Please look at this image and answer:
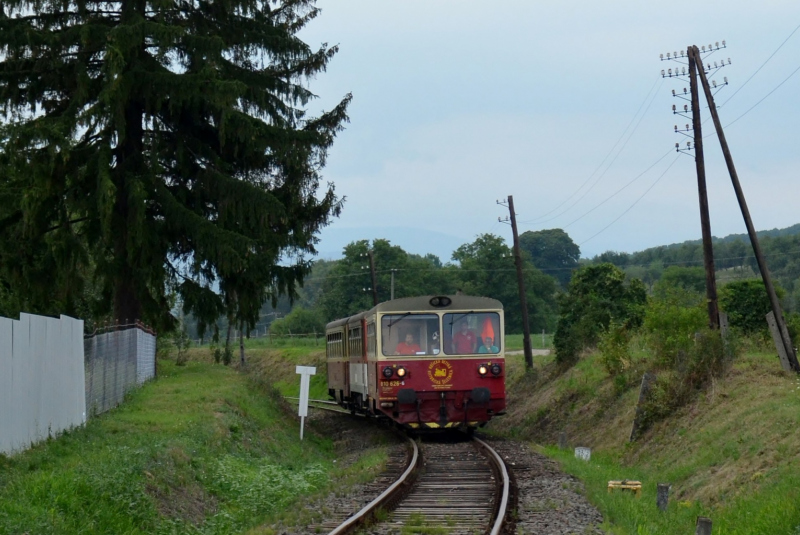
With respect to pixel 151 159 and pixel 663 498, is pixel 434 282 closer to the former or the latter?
pixel 151 159

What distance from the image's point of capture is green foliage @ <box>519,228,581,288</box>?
353 ft

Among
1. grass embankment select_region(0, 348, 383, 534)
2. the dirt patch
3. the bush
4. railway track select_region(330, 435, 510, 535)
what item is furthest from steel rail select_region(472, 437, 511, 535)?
the bush

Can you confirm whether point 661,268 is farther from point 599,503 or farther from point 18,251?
point 599,503

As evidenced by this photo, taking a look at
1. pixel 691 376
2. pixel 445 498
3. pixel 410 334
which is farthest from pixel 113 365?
pixel 691 376

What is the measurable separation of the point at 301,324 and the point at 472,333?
6722 centimetres

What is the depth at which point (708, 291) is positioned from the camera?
21.2m

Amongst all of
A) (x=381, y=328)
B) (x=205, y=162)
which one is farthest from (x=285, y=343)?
(x=381, y=328)

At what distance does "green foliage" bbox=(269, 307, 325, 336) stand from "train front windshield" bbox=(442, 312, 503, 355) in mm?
63644

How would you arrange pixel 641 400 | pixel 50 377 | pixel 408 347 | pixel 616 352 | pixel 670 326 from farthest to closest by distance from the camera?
1. pixel 616 352
2. pixel 670 326
3. pixel 641 400
4. pixel 408 347
5. pixel 50 377

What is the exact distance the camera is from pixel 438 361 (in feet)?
65.4

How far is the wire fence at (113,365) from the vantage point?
16.4m

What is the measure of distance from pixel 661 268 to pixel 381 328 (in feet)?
293

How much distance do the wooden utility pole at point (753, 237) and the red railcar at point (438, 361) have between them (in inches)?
212

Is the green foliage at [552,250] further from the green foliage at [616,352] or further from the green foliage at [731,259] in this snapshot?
the green foliage at [616,352]
